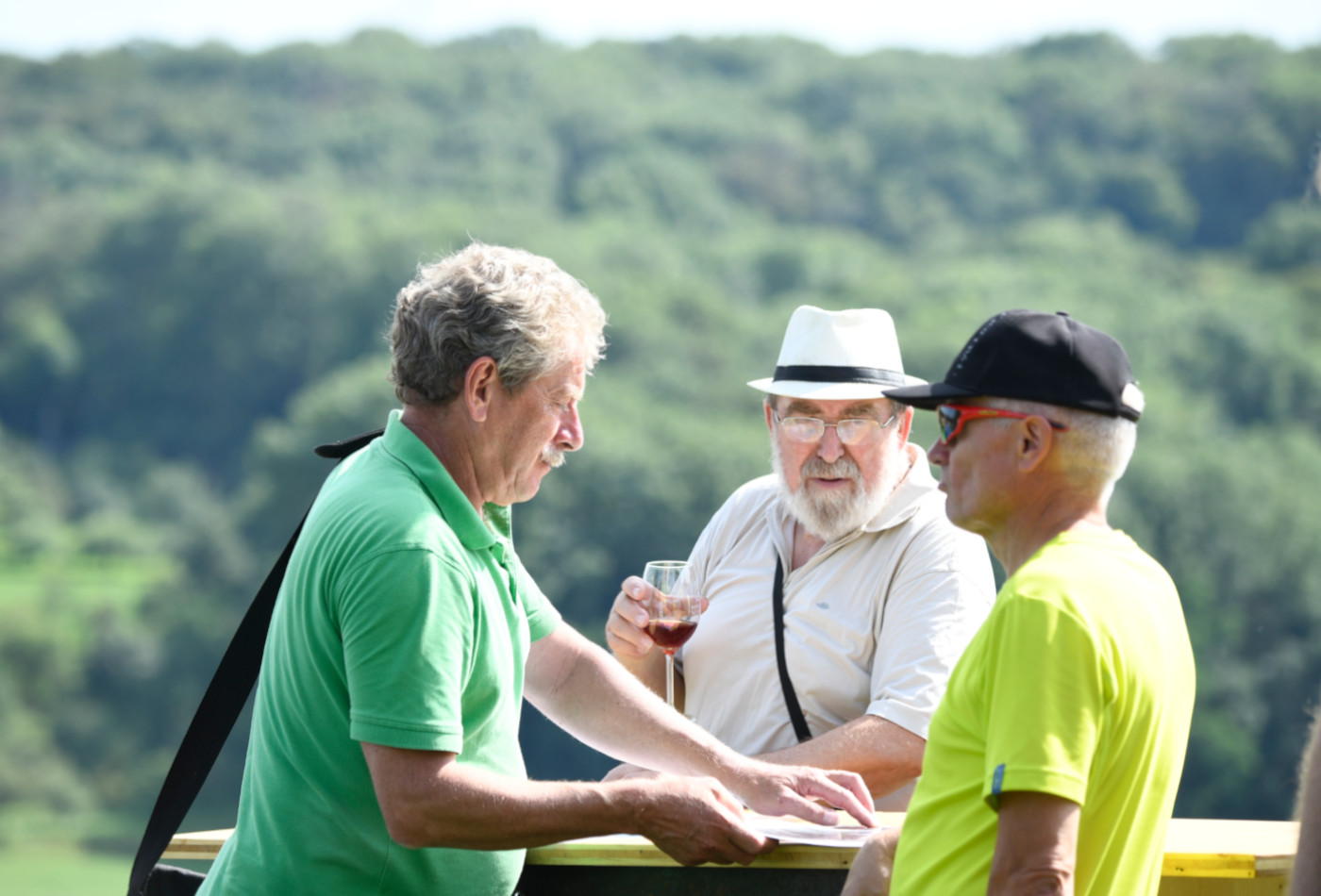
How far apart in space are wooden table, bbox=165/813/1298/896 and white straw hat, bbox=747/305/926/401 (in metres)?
1.21

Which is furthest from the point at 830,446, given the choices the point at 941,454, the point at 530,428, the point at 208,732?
the point at 208,732

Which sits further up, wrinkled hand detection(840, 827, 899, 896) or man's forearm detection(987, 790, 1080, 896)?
man's forearm detection(987, 790, 1080, 896)

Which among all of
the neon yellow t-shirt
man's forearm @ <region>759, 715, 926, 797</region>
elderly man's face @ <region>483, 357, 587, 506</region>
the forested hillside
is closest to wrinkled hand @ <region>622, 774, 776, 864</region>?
the neon yellow t-shirt

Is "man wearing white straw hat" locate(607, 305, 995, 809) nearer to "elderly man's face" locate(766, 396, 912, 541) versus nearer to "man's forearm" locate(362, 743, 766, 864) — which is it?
"elderly man's face" locate(766, 396, 912, 541)

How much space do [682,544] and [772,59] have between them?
5102 centimetres

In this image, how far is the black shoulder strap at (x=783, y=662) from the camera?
11.4ft

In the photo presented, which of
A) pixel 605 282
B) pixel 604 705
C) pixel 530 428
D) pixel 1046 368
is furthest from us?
pixel 605 282

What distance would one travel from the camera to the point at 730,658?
12.1ft

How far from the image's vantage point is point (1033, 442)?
2.13 meters

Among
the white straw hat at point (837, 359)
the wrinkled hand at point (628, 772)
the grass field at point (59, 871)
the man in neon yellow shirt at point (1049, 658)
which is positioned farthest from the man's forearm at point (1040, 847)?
the grass field at point (59, 871)

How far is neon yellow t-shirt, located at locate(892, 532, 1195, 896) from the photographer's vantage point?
1888 millimetres

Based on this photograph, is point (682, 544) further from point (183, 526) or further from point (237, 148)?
point (237, 148)

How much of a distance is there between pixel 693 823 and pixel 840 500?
1.31 metres

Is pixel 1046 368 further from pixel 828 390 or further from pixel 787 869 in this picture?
pixel 828 390
